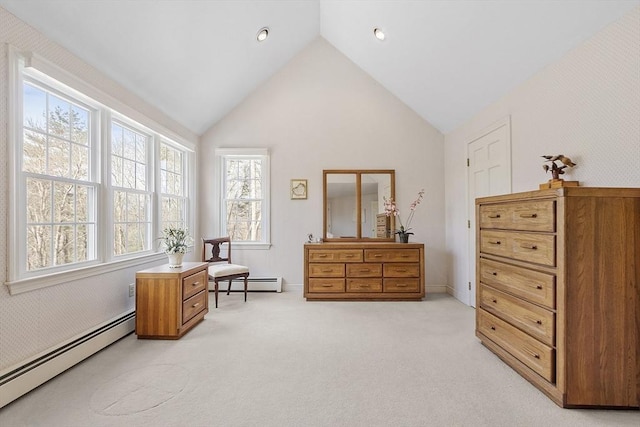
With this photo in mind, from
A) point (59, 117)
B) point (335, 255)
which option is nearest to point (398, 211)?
point (335, 255)

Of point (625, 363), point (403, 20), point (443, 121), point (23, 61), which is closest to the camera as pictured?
point (625, 363)

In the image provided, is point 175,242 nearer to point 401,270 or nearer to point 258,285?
point 258,285

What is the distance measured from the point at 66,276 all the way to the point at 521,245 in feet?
11.1

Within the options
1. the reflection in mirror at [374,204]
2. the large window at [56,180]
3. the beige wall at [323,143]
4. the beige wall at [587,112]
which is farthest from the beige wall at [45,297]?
the beige wall at [587,112]

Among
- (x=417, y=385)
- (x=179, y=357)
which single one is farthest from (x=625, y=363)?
(x=179, y=357)

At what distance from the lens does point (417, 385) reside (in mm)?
2160

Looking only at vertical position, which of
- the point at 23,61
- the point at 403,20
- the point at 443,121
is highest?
the point at 403,20

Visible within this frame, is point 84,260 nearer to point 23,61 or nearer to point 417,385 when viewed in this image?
point 23,61

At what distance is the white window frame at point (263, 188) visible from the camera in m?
4.96

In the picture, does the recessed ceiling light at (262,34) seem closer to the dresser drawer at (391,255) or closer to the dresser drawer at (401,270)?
the dresser drawer at (391,255)

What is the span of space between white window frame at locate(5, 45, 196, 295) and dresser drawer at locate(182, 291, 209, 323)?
71 centimetres

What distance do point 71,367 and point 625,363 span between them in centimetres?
372

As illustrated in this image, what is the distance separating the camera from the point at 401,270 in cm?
440

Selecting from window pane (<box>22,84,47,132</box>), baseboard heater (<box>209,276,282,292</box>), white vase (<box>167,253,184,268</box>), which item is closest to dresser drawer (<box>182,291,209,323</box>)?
white vase (<box>167,253,184,268</box>)
